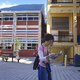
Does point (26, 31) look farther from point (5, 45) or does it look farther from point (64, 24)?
point (64, 24)

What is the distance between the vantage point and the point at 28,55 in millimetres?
31234

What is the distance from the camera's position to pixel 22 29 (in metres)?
31.8

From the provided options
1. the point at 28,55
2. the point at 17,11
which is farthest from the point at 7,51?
the point at 17,11

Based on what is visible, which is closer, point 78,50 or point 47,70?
point 47,70

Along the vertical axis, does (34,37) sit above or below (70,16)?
below

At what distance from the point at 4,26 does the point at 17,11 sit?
4.02 m

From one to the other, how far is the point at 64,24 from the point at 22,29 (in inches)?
560

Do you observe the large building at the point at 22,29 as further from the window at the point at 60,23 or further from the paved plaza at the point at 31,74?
the paved plaza at the point at 31,74

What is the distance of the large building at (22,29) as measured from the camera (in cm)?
3142

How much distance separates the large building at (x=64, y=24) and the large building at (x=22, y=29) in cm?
1233

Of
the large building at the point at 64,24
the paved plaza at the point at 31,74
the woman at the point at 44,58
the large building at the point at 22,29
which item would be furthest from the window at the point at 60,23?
the woman at the point at 44,58

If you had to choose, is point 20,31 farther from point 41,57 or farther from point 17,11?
point 41,57

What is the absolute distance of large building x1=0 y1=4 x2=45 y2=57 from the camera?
31422mm

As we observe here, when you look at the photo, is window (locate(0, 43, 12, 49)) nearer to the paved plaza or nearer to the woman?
the paved plaza
